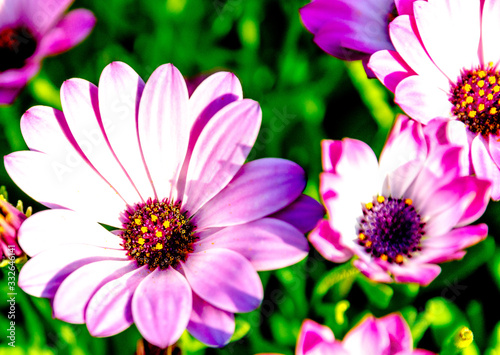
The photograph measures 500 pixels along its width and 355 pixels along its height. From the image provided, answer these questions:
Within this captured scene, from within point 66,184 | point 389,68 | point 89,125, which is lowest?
point 66,184

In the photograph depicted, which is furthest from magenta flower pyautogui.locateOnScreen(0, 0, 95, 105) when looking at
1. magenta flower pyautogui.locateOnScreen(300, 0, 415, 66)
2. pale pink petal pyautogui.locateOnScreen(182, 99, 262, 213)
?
magenta flower pyautogui.locateOnScreen(300, 0, 415, 66)

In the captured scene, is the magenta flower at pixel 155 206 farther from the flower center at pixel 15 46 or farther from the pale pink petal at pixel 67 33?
the flower center at pixel 15 46

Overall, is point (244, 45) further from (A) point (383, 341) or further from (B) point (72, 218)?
(A) point (383, 341)

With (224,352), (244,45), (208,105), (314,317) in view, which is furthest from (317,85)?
(224,352)

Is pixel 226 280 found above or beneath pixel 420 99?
beneath

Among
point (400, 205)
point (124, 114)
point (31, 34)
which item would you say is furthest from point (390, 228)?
point (31, 34)

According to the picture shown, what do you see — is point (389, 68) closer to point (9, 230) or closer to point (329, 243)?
point (329, 243)
